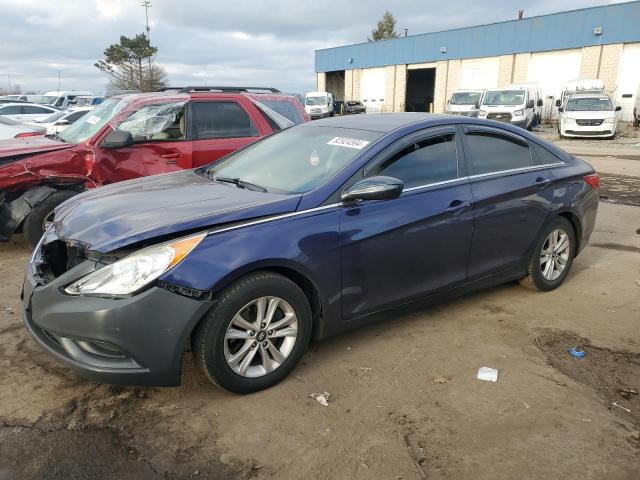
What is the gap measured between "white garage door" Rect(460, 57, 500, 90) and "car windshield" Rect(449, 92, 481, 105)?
32.9ft

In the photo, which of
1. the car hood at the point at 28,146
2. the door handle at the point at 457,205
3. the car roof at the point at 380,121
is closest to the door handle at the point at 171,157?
the car hood at the point at 28,146

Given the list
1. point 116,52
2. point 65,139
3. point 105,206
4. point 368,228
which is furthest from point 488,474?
point 116,52

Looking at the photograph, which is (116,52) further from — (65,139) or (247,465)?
(247,465)

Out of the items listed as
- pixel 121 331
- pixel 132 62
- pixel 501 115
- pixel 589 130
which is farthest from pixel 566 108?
pixel 132 62

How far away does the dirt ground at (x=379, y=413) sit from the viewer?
8.36 ft

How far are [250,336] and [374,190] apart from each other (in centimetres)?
114

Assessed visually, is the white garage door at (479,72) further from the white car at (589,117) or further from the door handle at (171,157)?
the door handle at (171,157)

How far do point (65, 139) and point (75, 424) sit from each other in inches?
181

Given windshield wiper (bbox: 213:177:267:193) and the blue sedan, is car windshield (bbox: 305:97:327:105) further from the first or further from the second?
windshield wiper (bbox: 213:177:267:193)

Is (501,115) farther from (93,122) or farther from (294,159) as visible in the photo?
(294,159)

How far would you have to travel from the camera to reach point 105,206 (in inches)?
134

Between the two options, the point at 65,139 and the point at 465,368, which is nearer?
the point at 465,368

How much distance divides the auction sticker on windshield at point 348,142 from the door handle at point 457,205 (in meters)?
0.77

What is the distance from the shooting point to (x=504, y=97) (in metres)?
24.6
